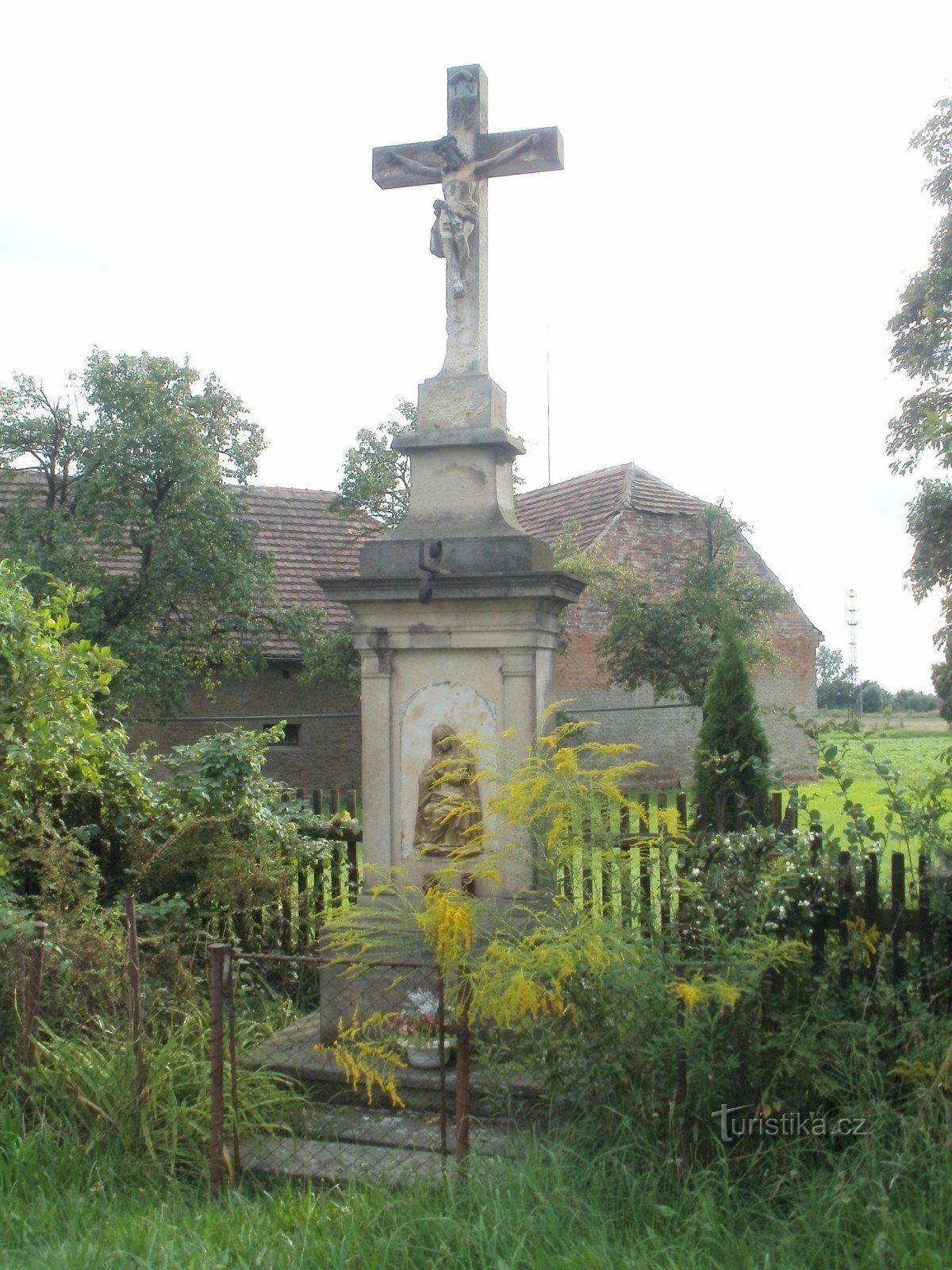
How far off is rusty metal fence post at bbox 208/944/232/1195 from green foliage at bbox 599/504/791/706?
11.9 metres

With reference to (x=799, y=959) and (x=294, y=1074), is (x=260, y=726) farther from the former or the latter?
(x=799, y=959)

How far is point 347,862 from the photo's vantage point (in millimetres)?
7430

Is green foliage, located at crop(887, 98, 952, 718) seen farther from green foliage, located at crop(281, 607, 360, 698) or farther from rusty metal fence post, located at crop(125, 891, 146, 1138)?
rusty metal fence post, located at crop(125, 891, 146, 1138)

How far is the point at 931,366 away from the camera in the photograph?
15.0 m

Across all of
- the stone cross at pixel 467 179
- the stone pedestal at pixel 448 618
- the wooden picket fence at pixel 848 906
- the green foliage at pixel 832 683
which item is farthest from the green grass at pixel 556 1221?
the green foliage at pixel 832 683

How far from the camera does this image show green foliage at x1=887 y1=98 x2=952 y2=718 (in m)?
14.4

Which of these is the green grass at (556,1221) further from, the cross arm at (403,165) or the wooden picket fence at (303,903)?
the cross arm at (403,165)

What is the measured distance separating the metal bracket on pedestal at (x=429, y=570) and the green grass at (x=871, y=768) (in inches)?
75.9

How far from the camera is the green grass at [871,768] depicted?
544 cm

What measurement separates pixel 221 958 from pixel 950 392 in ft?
44.0

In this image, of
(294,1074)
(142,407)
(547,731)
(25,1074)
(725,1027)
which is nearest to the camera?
(725,1027)

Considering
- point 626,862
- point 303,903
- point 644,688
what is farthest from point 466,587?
point 644,688

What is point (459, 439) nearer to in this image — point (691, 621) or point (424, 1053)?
point (424, 1053)

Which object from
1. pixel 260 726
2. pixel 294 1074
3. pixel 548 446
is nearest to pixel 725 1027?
pixel 294 1074
